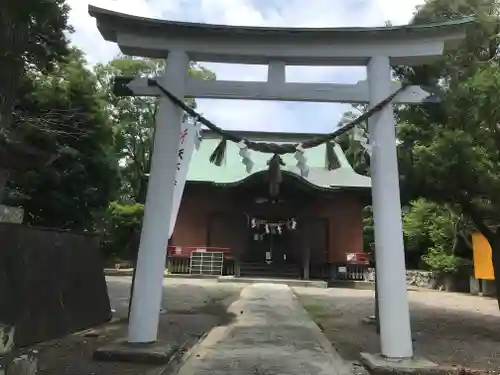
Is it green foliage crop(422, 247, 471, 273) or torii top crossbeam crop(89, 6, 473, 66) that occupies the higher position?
torii top crossbeam crop(89, 6, 473, 66)

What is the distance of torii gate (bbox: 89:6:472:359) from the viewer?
6348 millimetres

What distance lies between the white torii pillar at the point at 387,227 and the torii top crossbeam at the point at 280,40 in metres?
0.31

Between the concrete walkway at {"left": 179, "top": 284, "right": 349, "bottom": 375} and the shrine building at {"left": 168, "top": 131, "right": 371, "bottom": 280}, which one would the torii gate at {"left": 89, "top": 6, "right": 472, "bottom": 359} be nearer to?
the concrete walkway at {"left": 179, "top": 284, "right": 349, "bottom": 375}

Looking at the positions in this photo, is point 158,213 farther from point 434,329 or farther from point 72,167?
point 72,167

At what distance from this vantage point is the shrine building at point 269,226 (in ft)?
73.2

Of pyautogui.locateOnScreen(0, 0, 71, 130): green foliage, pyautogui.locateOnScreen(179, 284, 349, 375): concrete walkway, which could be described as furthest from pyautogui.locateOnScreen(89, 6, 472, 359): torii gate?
pyautogui.locateOnScreen(0, 0, 71, 130): green foliage

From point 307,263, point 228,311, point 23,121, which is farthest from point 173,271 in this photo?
point 23,121

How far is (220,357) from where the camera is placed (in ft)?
21.0

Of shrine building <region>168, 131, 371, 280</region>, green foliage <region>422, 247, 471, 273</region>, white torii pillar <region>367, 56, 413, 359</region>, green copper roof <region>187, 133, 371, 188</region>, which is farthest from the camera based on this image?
shrine building <region>168, 131, 371, 280</region>

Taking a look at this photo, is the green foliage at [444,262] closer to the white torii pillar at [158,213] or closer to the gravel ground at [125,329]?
the gravel ground at [125,329]

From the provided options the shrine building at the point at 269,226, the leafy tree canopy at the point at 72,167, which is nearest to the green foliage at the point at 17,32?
the leafy tree canopy at the point at 72,167

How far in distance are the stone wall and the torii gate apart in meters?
1.80

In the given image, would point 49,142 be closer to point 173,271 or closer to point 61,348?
point 61,348

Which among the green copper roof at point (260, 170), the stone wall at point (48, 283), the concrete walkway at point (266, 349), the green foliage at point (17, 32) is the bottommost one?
the concrete walkway at point (266, 349)
